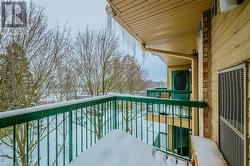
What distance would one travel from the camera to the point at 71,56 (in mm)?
8852

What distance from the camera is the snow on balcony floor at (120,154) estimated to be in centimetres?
225

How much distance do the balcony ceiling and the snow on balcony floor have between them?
75.8 inches

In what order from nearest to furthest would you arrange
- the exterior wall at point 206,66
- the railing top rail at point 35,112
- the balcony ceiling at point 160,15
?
the railing top rail at point 35,112, the balcony ceiling at point 160,15, the exterior wall at point 206,66

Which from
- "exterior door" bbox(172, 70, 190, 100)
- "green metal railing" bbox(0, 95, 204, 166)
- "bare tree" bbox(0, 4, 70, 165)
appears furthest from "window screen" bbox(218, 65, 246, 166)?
"exterior door" bbox(172, 70, 190, 100)

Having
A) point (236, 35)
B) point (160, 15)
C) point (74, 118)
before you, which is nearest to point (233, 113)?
point (236, 35)

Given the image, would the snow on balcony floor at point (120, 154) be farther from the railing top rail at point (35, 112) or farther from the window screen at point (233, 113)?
the window screen at point (233, 113)

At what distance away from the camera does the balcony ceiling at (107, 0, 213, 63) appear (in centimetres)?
259

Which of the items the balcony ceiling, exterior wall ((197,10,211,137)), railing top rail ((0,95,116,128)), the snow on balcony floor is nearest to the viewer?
railing top rail ((0,95,116,128))

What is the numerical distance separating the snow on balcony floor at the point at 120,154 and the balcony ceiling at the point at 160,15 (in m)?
1.93

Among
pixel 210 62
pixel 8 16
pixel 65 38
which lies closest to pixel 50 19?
pixel 65 38

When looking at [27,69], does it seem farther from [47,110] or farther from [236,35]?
[236,35]

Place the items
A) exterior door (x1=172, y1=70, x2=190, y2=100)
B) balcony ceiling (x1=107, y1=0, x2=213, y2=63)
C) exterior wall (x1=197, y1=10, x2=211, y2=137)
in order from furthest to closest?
exterior door (x1=172, y1=70, x2=190, y2=100) < exterior wall (x1=197, y1=10, x2=211, y2=137) < balcony ceiling (x1=107, y1=0, x2=213, y2=63)

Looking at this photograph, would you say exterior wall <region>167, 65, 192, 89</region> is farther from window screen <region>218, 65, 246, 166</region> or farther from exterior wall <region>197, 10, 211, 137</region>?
window screen <region>218, 65, 246, 166</region>

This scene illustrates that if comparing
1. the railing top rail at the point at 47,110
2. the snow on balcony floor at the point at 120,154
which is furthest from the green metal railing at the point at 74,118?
the snow on balcony floor at the point at 120,154
